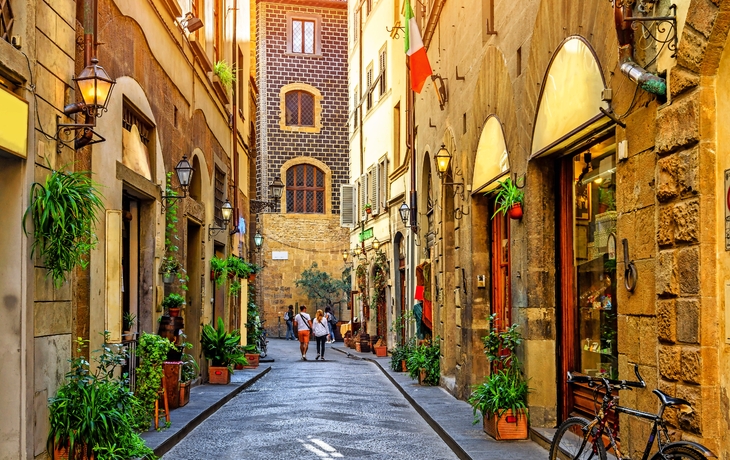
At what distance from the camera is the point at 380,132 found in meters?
27.4

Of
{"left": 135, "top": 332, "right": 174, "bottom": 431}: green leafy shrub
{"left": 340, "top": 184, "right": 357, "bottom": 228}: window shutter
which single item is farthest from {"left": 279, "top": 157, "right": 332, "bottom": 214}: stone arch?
{"left": 135, "top": 332, "right": 174, "bottom": 431}: green leafy shrub

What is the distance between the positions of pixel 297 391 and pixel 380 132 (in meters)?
13.2

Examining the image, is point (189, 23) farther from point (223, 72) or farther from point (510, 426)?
point (510, 426)

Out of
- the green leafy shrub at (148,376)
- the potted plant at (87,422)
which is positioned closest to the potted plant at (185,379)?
the green leafy shrub at (148,376)

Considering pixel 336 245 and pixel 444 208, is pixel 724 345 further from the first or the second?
pixel 336 245

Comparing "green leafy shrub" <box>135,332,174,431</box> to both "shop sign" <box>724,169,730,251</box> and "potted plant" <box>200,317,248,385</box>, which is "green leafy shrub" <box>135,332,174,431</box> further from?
"shop sign" <box>724,169,730,251</box>

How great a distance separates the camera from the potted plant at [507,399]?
30.5ft

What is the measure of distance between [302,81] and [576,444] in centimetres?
3542

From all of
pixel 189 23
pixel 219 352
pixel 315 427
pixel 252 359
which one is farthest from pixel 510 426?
pixel 252 359

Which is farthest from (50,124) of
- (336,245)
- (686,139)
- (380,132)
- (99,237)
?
(336,245)

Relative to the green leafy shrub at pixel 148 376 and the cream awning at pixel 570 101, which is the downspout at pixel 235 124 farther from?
the cream awning at pixel 570 101

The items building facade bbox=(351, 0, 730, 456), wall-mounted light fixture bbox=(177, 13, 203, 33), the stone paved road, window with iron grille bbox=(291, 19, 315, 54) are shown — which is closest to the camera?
building facade bbox=(351, 0, 730, 456)

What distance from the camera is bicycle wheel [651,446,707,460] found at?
474cm

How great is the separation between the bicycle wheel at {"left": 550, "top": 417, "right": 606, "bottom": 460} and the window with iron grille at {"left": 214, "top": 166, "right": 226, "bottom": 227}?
1256 centimetres
